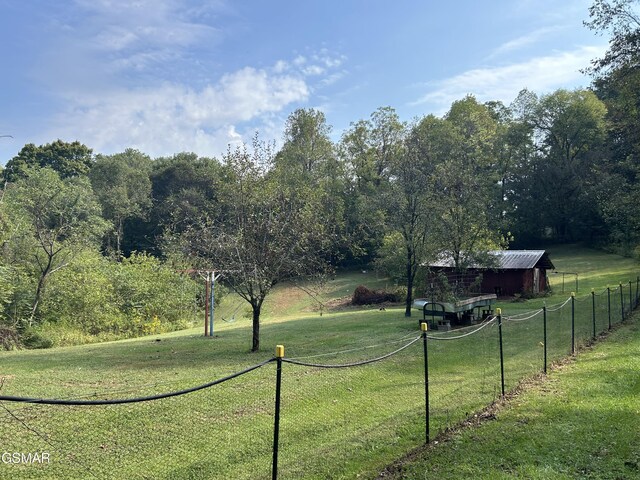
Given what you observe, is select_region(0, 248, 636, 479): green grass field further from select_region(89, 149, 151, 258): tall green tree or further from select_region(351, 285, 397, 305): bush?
select_region(89, 149, 151, 258): tall green tree

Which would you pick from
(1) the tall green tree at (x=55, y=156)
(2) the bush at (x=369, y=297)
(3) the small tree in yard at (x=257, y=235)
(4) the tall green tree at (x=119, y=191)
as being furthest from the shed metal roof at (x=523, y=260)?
(1) the tall green tree at (x=55, y=156)

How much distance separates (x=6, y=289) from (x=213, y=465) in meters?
17.7

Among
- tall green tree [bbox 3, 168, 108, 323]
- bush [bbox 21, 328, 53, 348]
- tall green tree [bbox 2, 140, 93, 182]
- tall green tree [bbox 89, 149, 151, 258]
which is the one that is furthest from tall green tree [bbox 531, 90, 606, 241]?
tall green tree [bbox 2, 140, 93, 182]

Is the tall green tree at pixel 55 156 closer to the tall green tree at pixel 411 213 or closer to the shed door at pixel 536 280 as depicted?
the tall green tree at pixel 411 213

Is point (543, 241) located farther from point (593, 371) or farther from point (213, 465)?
point (213, 465)

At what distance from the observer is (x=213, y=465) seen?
4.92 m

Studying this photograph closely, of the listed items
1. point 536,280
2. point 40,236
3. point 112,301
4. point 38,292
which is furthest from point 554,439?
point 536,280

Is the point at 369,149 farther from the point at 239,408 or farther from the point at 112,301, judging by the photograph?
the point at 239,408

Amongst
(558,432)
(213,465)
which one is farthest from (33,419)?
(558,432)

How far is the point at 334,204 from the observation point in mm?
31547

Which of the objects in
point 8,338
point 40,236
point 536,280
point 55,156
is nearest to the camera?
point 8,338

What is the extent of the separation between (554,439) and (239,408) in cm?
421

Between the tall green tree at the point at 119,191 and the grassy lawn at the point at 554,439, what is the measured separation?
48.9 meters

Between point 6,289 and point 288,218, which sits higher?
point 288,218
